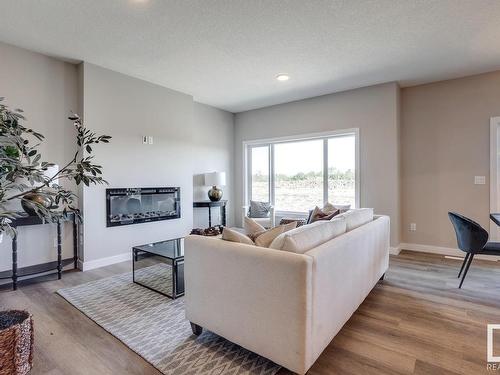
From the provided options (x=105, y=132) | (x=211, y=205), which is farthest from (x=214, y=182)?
(x=105, y=132)

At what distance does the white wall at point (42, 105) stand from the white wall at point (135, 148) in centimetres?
30

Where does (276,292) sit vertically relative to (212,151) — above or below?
below

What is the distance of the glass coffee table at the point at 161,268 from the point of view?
281 centimetres

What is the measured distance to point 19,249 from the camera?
3355mm

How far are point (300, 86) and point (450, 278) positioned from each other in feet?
11.1

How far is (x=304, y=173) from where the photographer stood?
18.0 ft

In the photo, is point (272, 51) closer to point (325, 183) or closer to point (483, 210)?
point (325, 183)

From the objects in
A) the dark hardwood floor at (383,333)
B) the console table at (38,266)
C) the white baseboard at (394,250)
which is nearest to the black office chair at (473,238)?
the dark hardwood floor at (383,333)

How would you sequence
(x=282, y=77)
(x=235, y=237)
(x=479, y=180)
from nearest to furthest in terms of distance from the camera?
1. (x=235, y=237)
2. (x=479, y=180)
3. (x=282, y=77)

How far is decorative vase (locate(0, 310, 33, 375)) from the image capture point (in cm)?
155

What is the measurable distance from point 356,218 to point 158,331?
194 centimetres

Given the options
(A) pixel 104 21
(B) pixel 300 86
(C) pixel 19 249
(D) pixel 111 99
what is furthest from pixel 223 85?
(C) pixel 19 249

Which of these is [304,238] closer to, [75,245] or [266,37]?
[266,37]

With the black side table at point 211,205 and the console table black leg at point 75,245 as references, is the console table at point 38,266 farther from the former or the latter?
the black side table at point 211,205
